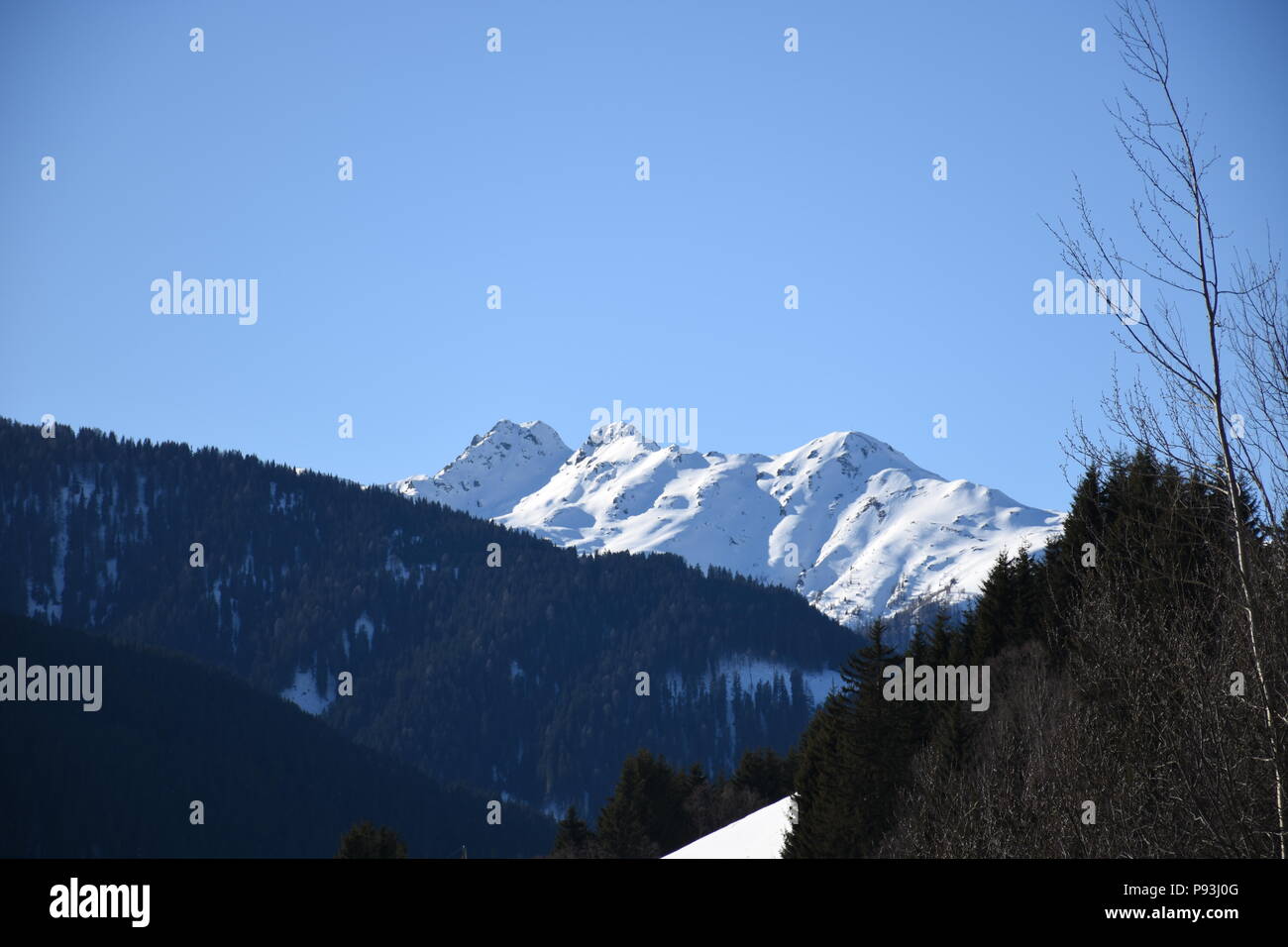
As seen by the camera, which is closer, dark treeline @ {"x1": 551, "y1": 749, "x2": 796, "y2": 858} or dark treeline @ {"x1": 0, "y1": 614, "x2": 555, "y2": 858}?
dark treeline @ {"x1": 551, "y1": 749, "x2": 796, "y2": 858}

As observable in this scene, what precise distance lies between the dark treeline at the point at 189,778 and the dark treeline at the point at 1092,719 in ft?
313

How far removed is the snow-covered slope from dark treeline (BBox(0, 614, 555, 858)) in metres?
82.5

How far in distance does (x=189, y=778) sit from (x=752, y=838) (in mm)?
107918

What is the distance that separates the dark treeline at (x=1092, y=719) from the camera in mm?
12797

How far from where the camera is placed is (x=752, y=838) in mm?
54438

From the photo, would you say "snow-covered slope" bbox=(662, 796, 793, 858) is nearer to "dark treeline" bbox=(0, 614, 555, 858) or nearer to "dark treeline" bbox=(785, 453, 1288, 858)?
"dark treeline" bbox=(785, 453, 1288, 858)

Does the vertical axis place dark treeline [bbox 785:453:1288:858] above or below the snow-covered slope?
above

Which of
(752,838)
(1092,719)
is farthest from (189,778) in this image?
(1092,719)

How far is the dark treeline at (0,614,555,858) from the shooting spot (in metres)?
132

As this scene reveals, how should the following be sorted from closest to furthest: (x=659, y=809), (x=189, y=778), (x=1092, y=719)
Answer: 1. (x=1092, y=719)
2. (x=659, y=809)
3. (x=189, y=778)

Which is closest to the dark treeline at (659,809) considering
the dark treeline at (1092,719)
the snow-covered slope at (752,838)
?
the snow-covered slope at (752,838)

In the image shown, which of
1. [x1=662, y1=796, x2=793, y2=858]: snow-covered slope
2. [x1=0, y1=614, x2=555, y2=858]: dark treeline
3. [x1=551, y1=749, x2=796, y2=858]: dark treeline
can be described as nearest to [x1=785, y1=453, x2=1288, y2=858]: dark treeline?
[x1=662, y1=796, x2=793, y2=858]: snow-covered slope

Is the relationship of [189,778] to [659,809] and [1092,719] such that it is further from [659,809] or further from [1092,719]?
[1092,719]

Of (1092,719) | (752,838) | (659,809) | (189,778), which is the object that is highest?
(1092,719)
